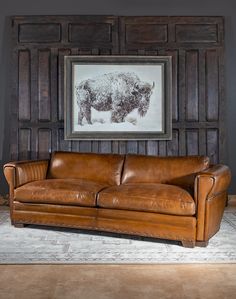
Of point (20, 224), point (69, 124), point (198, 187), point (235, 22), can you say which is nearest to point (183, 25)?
point (235, 22)

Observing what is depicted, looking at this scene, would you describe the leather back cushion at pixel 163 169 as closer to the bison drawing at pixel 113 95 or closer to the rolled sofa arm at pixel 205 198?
the rolled sofa arm at pixel 205 198

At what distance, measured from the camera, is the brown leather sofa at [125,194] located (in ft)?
11.2

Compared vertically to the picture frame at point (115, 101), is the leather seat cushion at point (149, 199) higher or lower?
lower

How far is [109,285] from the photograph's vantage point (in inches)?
98.6

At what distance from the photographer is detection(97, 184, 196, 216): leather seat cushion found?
11.2 ft

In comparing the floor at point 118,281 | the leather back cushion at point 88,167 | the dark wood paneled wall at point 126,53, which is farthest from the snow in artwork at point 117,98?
the floor at point 118,281

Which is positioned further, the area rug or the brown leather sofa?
the brown leather sofa

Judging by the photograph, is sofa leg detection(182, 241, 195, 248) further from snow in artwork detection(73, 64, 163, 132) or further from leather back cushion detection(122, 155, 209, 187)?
snow in artwork detection(73, 64, 163, 132)

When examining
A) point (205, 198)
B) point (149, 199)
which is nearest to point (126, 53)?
point (149, 199)

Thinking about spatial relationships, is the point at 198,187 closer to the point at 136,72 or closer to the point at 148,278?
the point at 148,278

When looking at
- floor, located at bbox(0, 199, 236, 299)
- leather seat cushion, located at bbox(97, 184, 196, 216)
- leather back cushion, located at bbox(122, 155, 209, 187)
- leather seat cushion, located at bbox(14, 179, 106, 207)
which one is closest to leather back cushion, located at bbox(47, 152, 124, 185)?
leather back cushion, located at bbox(122, 155, 209, 187)

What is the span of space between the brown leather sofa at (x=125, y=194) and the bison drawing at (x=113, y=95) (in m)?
0.84

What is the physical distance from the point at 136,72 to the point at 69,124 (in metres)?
1.07

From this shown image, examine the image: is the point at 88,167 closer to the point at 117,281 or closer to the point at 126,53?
the point at 126,53
